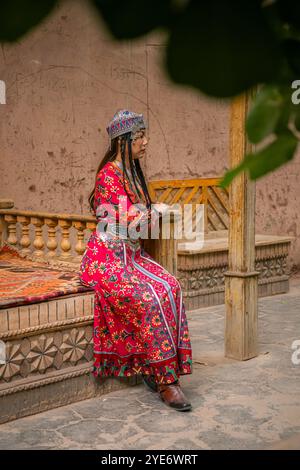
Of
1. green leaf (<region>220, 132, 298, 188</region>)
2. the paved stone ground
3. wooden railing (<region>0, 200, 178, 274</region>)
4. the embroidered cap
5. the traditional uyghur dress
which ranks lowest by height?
the paved stone ground

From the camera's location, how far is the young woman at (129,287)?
3.88 m

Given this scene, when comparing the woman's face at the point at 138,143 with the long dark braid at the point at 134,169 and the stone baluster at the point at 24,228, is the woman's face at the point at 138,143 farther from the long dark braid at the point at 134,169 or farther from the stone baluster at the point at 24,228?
the stone baluster at the point at 24,228

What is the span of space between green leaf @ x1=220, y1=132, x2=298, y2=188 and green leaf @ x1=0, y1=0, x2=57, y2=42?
13 cm

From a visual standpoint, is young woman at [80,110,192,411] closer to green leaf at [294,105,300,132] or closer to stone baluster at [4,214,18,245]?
stone baluster at [4,214,18,245]

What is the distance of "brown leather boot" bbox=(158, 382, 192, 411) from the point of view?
3764 mm

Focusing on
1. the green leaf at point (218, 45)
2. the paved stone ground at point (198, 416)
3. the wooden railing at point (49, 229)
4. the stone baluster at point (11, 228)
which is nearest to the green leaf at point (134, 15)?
the green leaf at point (218, 45)

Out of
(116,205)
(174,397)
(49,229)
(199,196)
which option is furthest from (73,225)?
(199,196)

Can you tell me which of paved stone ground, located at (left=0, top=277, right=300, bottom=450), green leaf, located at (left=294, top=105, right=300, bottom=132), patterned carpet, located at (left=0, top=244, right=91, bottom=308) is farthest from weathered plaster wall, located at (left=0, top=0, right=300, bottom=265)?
green leaf, located at (left=294, top=105, right=300, bottom=132)

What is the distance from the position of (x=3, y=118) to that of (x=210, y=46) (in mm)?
5973

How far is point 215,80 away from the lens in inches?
14.1

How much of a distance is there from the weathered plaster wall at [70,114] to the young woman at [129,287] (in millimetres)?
2054

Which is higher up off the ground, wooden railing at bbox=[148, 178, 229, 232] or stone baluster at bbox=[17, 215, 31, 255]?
wooden railing at bbox=[148, 178, 229, 232]
